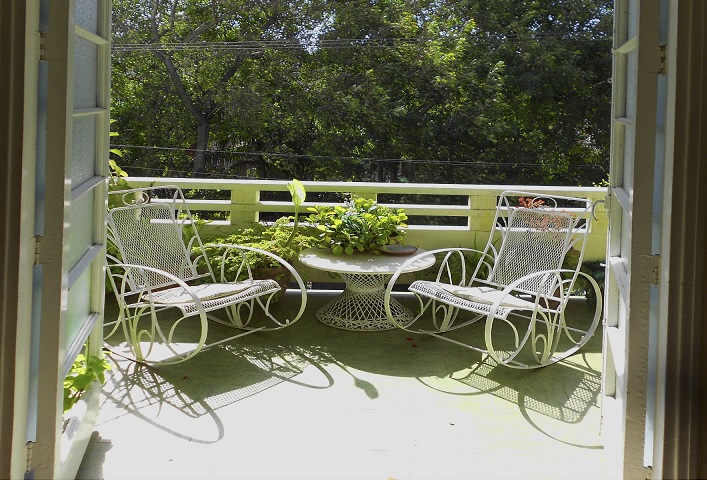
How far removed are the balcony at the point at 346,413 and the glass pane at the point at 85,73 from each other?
1.26m

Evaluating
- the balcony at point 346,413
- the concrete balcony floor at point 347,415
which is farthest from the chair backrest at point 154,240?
the concrete balcony floor at point 347,415

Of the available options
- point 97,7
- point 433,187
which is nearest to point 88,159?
point 97,7

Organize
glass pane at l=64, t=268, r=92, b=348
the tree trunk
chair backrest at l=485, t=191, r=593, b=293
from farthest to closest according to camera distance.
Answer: the tree trunk, chair backrest at l=485, t=191, r=593, b=293, glass pane at l=64, t=268, r=92, b=348

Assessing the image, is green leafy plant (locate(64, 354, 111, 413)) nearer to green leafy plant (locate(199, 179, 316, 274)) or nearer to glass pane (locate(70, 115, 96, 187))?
glass pane (locate(70, 115, 96, 187))

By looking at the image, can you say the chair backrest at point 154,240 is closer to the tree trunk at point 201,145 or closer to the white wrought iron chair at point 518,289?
the white wrought iron chair at point 518,289

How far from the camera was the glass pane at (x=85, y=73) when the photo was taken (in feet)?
8.02

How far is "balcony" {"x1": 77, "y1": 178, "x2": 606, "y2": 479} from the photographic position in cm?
276

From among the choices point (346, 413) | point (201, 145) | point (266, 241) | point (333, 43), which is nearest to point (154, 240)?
point (266, 241)

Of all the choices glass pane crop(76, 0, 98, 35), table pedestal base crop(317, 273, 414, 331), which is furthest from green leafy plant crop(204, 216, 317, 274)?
glass pane crop(76, 0, 98, 35)

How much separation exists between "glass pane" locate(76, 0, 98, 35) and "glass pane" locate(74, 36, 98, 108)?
49mm

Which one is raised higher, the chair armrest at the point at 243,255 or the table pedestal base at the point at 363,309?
the chair armrest at the point at 243,255

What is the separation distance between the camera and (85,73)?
102 inches

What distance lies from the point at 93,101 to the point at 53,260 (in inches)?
34.6

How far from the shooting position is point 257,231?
508cm
